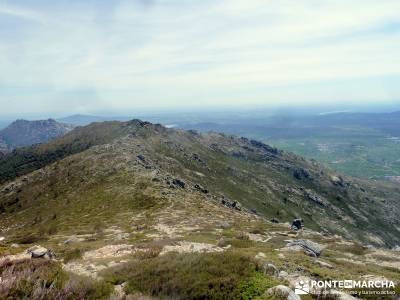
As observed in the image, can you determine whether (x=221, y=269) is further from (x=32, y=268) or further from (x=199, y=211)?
(x=199, y=211)

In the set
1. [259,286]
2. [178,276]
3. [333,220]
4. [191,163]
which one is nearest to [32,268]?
[178,276]

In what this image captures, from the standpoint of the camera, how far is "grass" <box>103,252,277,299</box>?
1609 cm

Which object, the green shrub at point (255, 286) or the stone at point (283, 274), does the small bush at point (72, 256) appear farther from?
the green shrub at point (255, 286)

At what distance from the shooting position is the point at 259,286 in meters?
16.2

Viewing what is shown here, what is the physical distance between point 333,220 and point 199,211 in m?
148

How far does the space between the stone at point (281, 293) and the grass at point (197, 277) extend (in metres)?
0.47

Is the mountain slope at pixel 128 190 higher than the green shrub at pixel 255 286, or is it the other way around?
the green shrub at pixel 255 286

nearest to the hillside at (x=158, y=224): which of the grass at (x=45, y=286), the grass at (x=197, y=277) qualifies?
the grass at (x=197, y=277)

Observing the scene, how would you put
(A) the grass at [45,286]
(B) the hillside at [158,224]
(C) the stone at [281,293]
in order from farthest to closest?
(B) the hillside at [158,224], (C) the stone at [281,293], (A) the grass at [45,286]

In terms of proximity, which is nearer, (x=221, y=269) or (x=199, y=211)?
(x=221, y=269)

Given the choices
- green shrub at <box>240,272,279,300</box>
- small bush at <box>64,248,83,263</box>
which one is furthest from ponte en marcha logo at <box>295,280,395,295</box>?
small bush at <box>64,248,83,263</box>

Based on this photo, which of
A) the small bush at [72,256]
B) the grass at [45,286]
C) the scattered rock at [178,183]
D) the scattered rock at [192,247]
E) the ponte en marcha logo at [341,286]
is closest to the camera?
the grass at [45,286]

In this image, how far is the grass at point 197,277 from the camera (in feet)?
52.8

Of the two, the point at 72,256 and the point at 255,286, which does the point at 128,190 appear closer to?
the point at 72,256
